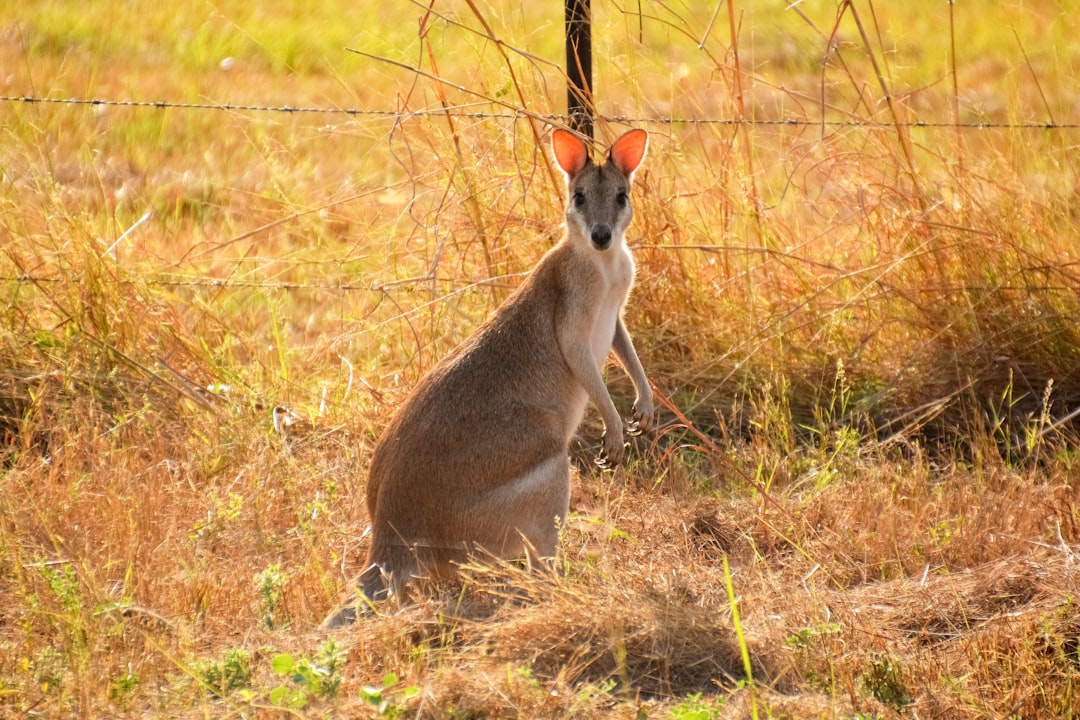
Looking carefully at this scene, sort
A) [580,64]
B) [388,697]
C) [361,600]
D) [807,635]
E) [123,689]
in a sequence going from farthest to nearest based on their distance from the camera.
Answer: [580,64] < [361,600] < [807,635] < [123,689] < [388,697]

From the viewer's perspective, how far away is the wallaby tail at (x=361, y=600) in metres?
3.75

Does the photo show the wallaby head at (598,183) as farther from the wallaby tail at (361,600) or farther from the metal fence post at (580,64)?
the wallaby tail at (361,600)

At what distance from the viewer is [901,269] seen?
575 centimetres

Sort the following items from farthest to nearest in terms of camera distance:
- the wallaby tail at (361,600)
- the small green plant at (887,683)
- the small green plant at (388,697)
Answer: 1. the wallaby tail at (361,600)
2. the small green plant at (887,683)
3. the small green plant at (388,697)

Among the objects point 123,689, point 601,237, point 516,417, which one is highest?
point 601,237

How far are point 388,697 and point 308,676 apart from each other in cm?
22

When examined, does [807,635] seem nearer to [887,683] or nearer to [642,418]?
[887,683]

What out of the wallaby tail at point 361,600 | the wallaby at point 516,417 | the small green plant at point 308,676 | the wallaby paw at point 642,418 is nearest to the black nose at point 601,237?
the wallaby at point 516,417

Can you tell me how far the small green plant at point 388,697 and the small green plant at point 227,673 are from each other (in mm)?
400

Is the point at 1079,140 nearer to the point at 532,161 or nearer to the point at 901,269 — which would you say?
the point at 901,269

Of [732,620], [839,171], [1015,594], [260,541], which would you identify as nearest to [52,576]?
[260,541]

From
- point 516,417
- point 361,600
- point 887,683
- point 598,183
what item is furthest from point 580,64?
point 887,683

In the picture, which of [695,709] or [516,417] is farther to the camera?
[516,417]

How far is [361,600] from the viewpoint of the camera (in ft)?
12.6
